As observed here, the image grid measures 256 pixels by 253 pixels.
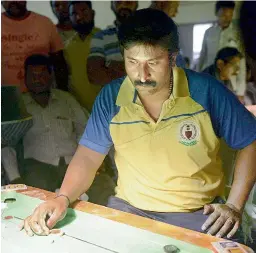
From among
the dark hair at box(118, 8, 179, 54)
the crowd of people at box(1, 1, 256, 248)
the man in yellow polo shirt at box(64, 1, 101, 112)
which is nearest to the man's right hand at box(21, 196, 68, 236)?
the crowd of people at box(1, 1, 256, 248)

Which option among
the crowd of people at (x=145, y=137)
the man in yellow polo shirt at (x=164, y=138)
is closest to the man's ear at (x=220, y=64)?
the crowd of people at (x=145, y=137)

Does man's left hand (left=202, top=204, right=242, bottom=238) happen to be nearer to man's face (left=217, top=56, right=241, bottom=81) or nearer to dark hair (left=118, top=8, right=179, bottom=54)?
dark hair (left=118, top=8, right=179, bottom=54)

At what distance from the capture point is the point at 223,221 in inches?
39.7

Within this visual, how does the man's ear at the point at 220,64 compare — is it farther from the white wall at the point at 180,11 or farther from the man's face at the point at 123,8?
the man's face at the point at 123,8

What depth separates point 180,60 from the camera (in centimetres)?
130

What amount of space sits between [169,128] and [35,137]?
2.23 ft

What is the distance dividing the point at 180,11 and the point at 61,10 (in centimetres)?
57

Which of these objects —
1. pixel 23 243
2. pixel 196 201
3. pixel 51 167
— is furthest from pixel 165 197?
pixel 51 167

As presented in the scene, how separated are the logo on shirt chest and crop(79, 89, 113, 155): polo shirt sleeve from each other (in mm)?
237

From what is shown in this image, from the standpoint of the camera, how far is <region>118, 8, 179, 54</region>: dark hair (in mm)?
1032

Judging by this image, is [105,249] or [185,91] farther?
[185,91]

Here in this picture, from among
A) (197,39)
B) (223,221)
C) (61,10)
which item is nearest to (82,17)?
(61,10)

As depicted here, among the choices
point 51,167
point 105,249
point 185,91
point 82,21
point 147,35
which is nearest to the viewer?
point 105,249

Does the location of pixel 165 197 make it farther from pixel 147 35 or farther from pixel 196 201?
pixel 147 35
